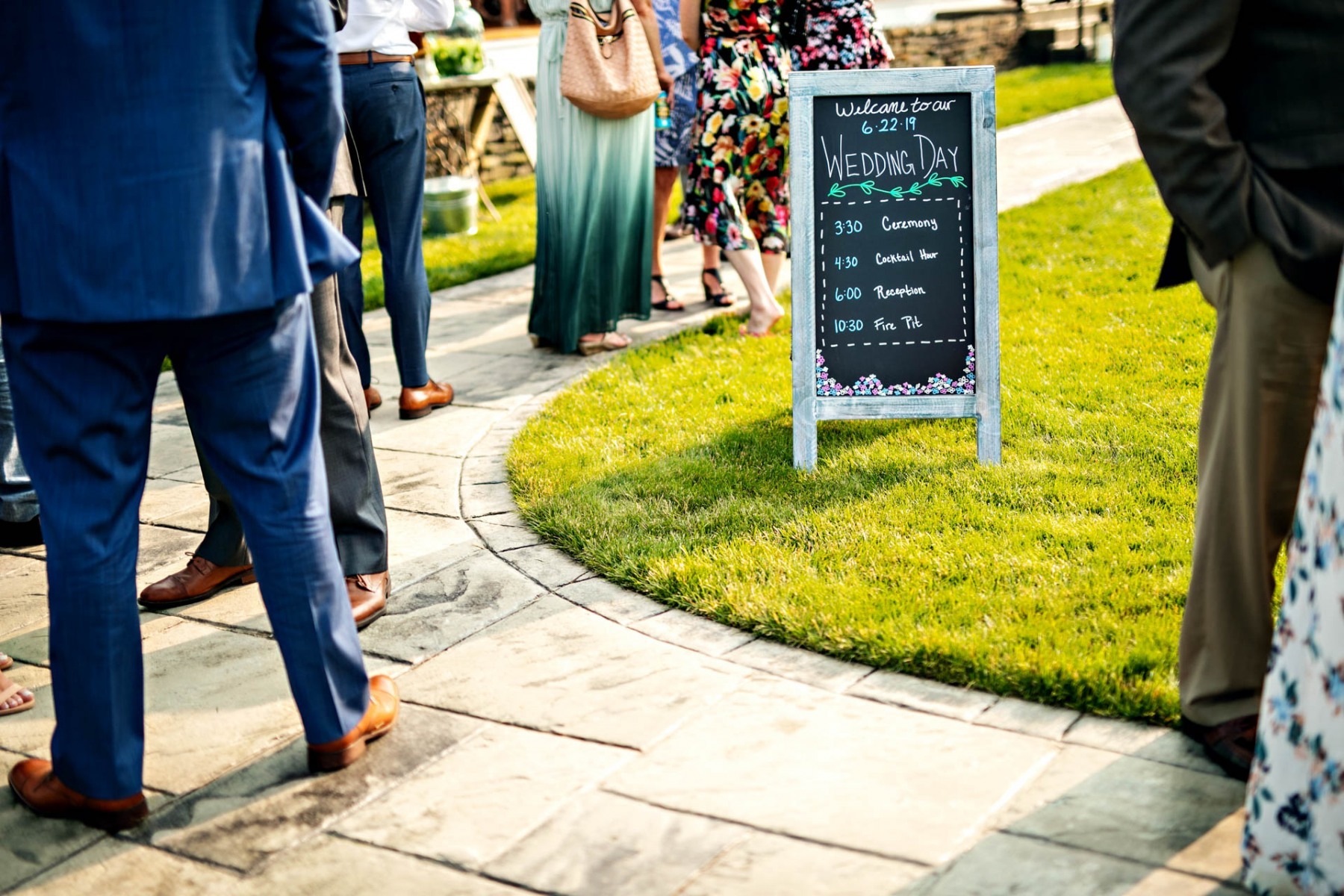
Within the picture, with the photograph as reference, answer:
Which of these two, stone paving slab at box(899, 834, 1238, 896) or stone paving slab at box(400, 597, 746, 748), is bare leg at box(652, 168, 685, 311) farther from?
stone paving slab at box(899, 834, 1238, 896)

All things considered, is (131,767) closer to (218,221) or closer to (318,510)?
(318,510)

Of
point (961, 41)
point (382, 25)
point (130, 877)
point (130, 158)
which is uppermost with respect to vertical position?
point (961, 41)

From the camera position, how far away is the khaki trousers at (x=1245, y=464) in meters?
2.53

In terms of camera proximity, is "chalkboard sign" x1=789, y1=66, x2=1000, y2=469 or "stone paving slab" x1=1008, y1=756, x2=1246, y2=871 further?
"chalkboard sign" x1=789, y1=66, x2=1000, y2=469

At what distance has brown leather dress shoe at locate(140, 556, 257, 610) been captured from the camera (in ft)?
12.4

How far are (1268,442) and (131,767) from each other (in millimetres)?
2263

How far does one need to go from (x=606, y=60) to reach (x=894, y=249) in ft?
6.22

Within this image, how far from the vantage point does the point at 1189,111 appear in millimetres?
2457

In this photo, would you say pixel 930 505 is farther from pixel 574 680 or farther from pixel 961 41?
pixel 961 41

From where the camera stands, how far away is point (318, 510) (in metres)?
Result: 2.75

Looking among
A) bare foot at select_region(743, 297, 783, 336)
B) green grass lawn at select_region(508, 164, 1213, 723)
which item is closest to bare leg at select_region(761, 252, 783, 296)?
bare foot at select_region(743, 297, 783, 336)

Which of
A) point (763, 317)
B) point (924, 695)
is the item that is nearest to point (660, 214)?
point (763, 317)

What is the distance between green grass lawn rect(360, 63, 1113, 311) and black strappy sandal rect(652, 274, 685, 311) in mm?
1026

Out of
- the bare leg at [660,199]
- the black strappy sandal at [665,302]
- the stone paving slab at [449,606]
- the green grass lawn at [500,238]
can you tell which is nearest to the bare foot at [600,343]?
the black strappy sandal at [665,302]
